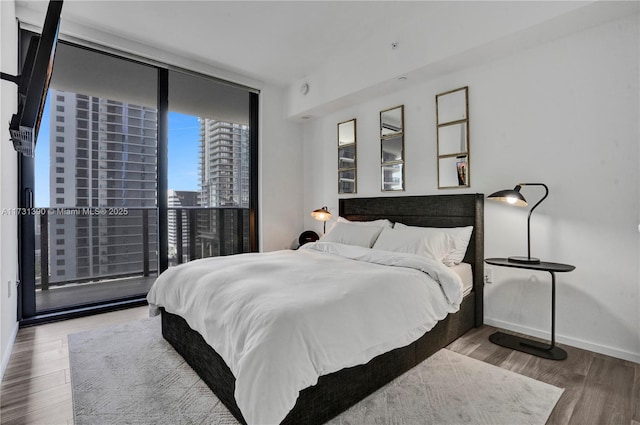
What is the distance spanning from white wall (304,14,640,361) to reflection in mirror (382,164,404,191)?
0.80 meters

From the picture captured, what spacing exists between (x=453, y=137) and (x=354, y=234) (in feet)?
4.59

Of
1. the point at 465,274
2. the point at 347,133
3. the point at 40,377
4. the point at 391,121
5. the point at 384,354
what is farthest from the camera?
the point at 347,133

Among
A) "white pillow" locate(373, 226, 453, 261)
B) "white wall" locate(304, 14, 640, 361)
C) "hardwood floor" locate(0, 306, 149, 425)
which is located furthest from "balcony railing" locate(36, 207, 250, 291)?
"white wall" locate(304, 14, 640, 361)

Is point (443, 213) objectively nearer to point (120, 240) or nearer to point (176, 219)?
point (176, 219)

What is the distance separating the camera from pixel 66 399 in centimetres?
188

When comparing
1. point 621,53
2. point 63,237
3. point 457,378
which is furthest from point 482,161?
point 63,237

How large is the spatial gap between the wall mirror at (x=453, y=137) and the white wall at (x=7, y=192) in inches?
143

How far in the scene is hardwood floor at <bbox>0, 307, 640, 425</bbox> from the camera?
1718mm

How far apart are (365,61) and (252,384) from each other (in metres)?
3.32

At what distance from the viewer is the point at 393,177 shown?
3793 mm

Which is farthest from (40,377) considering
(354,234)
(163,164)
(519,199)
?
(519,199)

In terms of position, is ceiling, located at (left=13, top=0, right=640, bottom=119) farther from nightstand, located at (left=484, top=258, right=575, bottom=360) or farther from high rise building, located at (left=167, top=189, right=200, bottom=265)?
nightstand, located at (left=484, top=258, right=575, bottom=360)

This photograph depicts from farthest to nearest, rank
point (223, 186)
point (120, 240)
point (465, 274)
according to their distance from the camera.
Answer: point (223, 186), point (120, 240), point (465, 274)

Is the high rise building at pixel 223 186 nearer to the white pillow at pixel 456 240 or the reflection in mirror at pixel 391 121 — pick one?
the reflection in mirror at pixel 391 121
